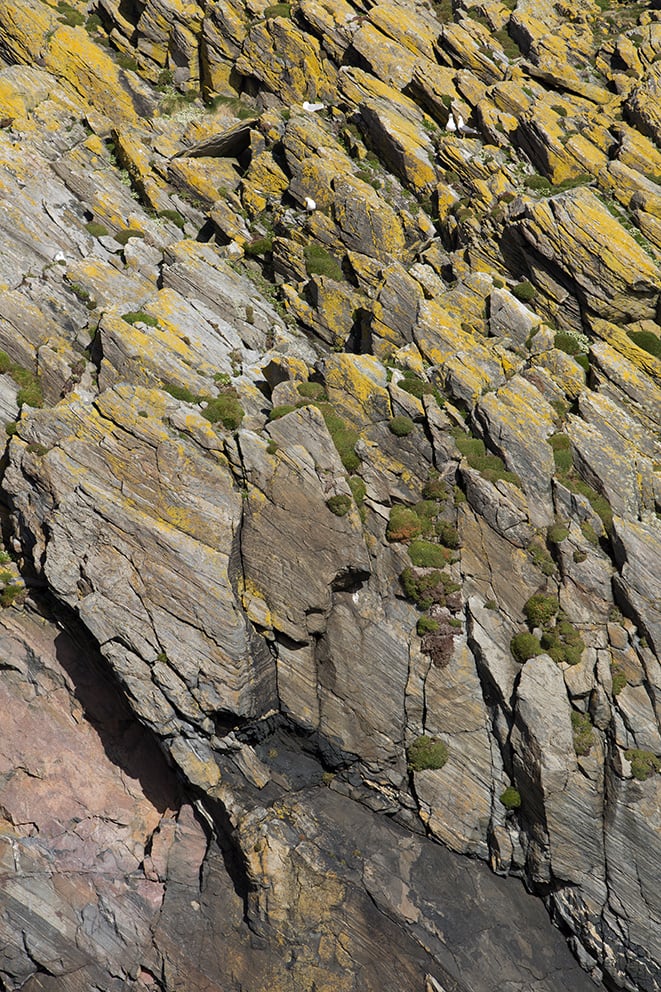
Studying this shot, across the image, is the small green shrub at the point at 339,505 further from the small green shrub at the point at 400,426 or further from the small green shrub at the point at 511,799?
the small green shrub at the point at 511,799

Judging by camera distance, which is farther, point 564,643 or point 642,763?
point 564,643

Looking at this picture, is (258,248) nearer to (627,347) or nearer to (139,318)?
(139,318)

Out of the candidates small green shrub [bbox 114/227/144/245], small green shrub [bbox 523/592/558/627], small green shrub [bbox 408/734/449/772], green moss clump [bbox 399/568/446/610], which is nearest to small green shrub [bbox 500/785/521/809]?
small green shrub [bbox 408/734/449/772]

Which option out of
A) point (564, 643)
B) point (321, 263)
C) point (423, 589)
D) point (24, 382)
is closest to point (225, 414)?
point (24, 382)

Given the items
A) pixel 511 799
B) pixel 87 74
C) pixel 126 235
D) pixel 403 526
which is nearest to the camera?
pixel 511 799

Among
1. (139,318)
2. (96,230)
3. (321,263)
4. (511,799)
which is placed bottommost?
(96,230)

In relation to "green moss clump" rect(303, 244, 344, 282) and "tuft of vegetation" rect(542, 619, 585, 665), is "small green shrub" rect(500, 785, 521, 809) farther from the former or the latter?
"green moss clump" rect(303, 244, 344, 282)

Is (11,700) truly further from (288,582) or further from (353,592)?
(353,592)

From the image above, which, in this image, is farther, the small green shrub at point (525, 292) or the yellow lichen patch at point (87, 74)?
the yellow lichen patch at point (87, 74)

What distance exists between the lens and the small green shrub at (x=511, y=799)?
79.5ft

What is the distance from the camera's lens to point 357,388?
29594mm

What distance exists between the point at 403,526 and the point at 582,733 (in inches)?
362

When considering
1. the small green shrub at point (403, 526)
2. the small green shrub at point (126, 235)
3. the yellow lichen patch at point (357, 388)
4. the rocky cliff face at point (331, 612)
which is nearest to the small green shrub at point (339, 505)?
the rocky cliff face at point (331, 612)

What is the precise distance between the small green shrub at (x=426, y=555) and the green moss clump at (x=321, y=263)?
15.0 m
